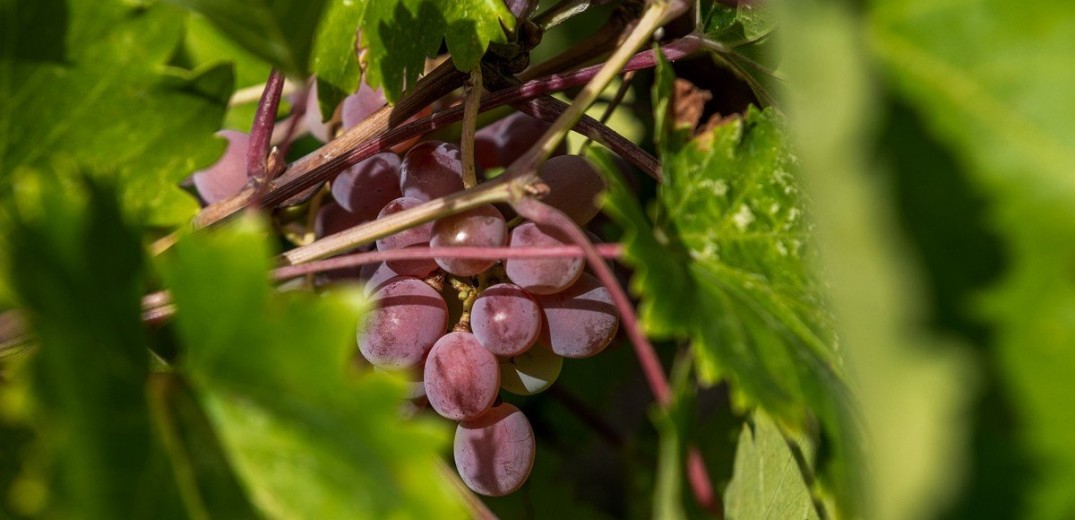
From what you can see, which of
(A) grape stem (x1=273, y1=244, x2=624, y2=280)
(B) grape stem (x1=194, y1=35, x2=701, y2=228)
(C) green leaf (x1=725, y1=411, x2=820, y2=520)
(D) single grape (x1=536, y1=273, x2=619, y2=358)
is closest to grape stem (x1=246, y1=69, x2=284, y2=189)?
(B) grape stem (x1=194, y1=35, x2=701, y2=228)

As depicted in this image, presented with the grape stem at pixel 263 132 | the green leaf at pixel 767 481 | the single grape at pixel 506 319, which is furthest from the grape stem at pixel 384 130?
the green leaf at pixel 767 481

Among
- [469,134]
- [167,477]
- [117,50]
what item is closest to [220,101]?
[117,50]

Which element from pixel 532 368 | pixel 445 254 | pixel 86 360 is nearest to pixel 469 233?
pixel 445 254

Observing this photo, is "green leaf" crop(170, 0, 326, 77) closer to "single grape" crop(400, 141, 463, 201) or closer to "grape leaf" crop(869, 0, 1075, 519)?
"single grape" crop(400, 141, 463, 201)

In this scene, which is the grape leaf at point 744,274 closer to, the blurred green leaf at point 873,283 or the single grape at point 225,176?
the blurred green leaf at point 873,283

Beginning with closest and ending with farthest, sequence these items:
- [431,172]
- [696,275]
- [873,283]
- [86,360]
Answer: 1. [873,283]
2. [86,360]
3. [696,275]
4. [431,172]

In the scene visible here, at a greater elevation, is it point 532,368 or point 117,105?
point 117,105

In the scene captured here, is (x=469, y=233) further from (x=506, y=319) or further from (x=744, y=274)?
(x=744, y=274)
